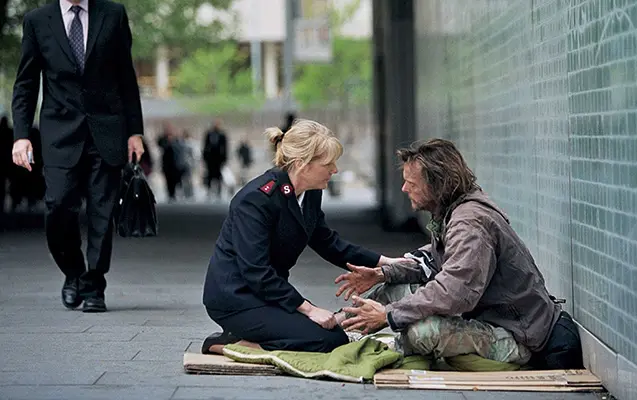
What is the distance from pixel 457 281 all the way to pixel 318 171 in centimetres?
91

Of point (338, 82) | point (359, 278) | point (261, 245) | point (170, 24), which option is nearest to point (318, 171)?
point (261, 245)

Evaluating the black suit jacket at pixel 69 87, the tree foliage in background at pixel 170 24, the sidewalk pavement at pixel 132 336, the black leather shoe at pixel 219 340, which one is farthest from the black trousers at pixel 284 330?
the tree foliage in background at pixel 170 24

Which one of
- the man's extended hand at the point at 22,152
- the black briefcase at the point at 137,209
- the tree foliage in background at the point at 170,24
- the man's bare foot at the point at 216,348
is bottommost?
the man's bare foot at the point at 216,348

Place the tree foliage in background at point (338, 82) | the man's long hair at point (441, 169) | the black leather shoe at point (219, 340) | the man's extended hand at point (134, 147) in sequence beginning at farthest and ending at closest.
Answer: the tree foliage in background at point (338, 82)
the man's extended hand at point (134, 147)
the black leather shoe at point (219, 340)
the man's long hair at point (441, 169)

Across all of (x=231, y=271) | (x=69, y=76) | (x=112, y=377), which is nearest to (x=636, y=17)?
(x=231, y=271)

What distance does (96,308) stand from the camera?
8539mm

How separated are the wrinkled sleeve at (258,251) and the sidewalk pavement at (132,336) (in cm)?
40

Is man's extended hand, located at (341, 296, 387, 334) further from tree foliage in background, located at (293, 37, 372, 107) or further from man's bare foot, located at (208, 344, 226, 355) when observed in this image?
tree foliage in background, located at (293, 37, 372, 107)

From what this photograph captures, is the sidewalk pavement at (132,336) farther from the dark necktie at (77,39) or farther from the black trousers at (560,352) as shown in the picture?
the dark necktie at (77,39)

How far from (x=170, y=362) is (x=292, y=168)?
1.10 meters

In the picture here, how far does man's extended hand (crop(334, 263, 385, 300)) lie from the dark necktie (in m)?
2.69

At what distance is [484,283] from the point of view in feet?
19.3

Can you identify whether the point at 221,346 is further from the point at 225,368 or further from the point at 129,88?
the point at 129,88

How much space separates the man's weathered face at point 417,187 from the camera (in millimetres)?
6121
